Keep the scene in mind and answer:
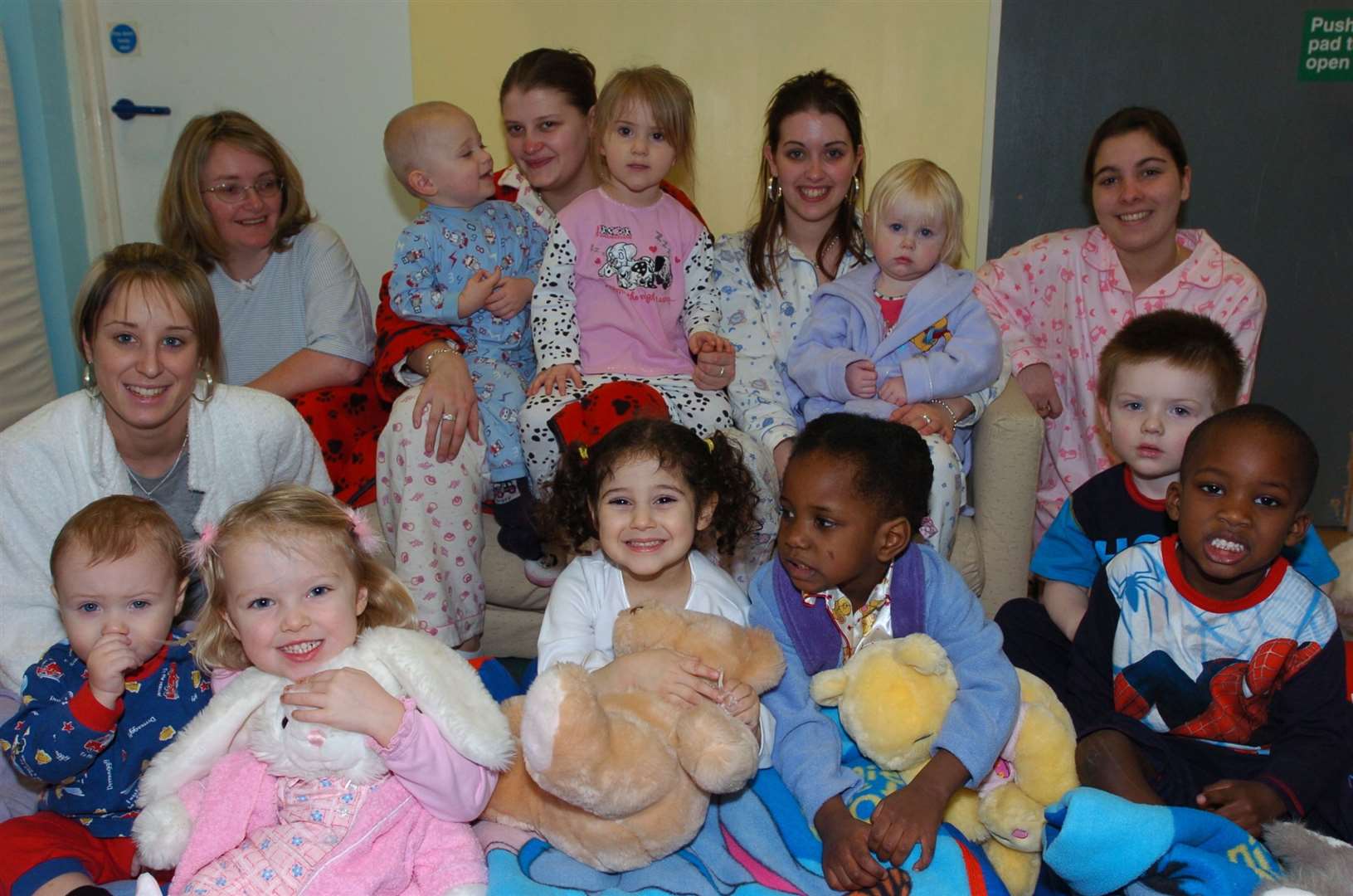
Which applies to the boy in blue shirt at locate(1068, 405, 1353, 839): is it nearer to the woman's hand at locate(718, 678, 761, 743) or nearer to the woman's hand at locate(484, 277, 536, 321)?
the woman's hand at locate(718, 678, 761, 743)

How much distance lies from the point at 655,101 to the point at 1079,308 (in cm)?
125

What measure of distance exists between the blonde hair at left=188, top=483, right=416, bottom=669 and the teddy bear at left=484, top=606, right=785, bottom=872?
284mm

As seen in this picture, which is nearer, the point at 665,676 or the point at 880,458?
the point at 665,676

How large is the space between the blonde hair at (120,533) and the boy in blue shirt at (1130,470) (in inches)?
61.6

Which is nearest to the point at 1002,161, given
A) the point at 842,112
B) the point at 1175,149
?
the point at 1175,149

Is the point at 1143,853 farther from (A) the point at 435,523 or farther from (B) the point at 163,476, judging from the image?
(B) the point at 163,476

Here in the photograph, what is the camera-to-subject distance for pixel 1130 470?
2.18 metres

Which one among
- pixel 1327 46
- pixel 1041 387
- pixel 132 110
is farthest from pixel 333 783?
pixel 1327 46

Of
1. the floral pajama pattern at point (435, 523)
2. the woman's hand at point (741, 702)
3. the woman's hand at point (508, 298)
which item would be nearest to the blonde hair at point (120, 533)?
the floral pajama pattern at point (435, 523)

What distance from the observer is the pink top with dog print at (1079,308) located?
9.25 ft

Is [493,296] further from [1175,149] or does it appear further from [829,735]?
[1175,149]

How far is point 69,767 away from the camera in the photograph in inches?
67.3

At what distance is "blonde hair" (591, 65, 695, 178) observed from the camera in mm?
2633

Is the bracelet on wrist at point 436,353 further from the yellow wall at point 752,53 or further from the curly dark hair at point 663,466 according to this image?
the yellow wall at point 752,53
